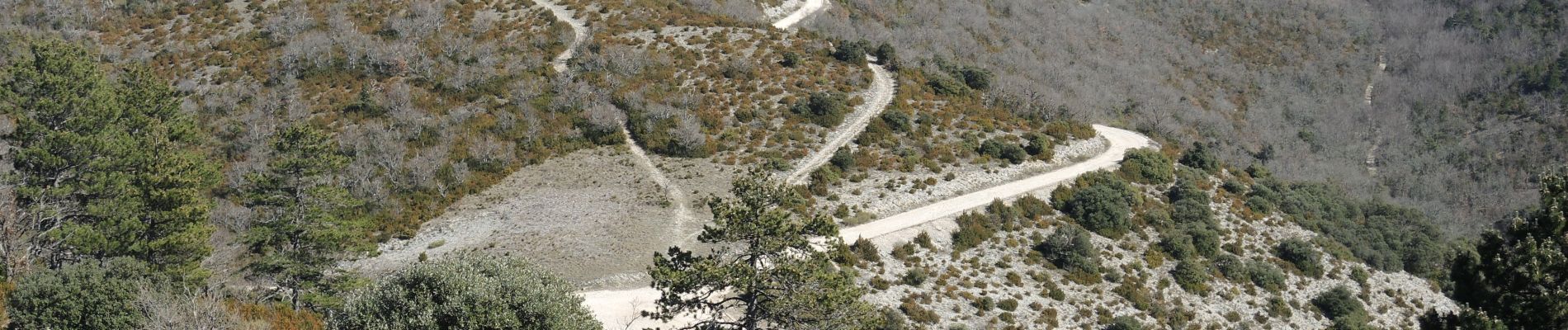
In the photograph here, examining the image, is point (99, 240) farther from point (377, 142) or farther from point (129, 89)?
point (377, 142)

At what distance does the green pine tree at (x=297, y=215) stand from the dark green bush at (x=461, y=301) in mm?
10246

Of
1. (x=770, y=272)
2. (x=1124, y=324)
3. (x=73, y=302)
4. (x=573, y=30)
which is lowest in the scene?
(x=1124, y=324)

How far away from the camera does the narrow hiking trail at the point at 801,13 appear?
78250 millimetres

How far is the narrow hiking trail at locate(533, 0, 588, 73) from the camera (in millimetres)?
59247

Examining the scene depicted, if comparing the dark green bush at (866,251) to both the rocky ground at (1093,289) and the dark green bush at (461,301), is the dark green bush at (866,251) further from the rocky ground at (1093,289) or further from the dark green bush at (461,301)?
the dark green bush at (461,301)

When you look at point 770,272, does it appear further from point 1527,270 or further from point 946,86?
point 946,86

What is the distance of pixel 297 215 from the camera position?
2961 centimetres

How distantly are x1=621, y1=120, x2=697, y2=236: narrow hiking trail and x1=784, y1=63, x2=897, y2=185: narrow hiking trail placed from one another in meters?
5.20

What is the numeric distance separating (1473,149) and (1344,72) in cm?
2199

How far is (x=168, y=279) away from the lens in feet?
81.4

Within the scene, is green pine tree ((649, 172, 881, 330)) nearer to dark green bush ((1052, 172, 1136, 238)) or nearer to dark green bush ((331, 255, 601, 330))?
dark green bush ((331, 255, 601, 330))

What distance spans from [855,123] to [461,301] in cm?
3642

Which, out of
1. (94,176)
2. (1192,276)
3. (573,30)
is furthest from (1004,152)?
(94,176)

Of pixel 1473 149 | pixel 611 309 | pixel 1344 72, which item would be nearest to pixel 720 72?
pixel 611 309
